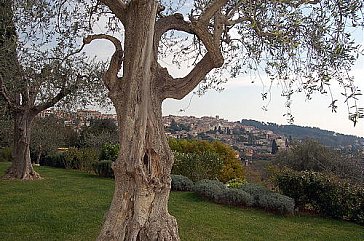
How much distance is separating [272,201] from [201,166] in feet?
20.2

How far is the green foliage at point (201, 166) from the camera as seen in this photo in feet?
63.1

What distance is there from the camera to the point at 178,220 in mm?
11070

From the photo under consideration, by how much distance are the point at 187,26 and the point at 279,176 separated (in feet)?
30.5

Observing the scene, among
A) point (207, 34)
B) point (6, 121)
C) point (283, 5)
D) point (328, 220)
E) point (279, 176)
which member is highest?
point (283, 5)

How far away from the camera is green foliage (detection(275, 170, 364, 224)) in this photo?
520 inches

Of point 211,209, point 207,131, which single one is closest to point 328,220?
point 211,209

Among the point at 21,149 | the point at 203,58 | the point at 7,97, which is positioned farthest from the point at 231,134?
the point at 203,58

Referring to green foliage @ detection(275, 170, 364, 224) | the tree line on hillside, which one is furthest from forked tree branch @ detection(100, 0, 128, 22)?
green foliage @ detection(275, 170, 364, 224)

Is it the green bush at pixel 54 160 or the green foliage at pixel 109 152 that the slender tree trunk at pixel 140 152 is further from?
the green bush at pixel 54 160

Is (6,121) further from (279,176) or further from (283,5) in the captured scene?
(283,5)

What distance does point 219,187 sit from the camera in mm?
15086

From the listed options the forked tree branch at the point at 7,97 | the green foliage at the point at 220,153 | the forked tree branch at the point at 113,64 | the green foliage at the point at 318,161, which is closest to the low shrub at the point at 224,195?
the green foliage at the point at 220,153

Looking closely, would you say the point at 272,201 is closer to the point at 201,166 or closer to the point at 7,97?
the point at 201,166

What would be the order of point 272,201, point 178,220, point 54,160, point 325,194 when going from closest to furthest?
point 178,220
point 272,201
point 325,194
point 54,160
